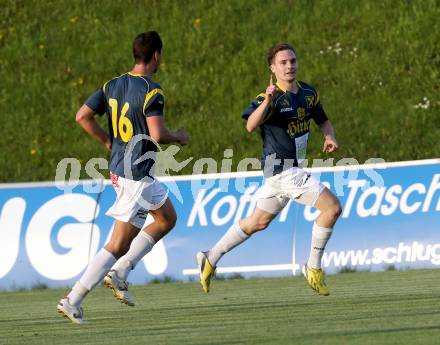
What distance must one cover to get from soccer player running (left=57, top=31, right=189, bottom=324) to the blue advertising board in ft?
16.6

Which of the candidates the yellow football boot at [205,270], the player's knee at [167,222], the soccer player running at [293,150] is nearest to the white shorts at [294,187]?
the soccer player running at [293,150]

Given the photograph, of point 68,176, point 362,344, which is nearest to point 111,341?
point 362,344

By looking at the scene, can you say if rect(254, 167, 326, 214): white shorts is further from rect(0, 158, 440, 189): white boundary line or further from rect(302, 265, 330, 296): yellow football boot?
rect(0, 158, 440, 189): white boundary line

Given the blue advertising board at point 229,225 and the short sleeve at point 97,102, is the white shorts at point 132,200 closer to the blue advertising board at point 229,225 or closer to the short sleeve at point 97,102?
the short sleeve at point 97,102

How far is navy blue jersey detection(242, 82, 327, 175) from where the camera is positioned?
10.4m

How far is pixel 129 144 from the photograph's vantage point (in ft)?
29.9

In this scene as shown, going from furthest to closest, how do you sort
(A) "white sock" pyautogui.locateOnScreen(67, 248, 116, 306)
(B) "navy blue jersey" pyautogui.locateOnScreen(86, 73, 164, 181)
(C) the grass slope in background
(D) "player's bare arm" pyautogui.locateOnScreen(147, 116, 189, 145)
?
(C) the grass slope in background, (B) "navy blue jersey" pyautogui.locateOnScreen(86, 73, 164, 181), (A) "white sock" pyautogui.locateOnScreen(67, 248, 116, 306), (D) "player's bare arm" pyautogui.locateOnScreen(147, 116, 189, 145)

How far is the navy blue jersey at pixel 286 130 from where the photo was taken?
10445 millimetres

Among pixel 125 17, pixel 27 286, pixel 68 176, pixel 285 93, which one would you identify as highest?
pixel 125 17

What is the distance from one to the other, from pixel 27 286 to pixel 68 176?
4.56 meters

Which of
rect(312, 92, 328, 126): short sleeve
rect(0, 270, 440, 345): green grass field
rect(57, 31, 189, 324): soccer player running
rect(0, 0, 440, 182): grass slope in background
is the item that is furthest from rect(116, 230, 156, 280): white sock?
rect(0, 0, 440, 182): grass slope in background

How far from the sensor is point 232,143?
19.4 metres

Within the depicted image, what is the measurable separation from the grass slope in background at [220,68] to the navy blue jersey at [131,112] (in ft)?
31.4

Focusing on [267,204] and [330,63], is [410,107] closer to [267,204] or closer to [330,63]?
[330,63]
